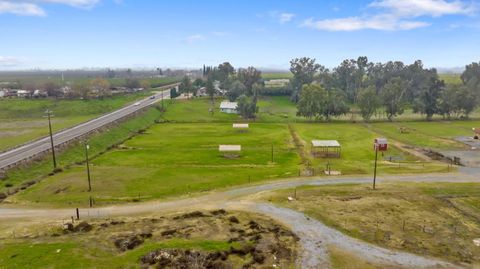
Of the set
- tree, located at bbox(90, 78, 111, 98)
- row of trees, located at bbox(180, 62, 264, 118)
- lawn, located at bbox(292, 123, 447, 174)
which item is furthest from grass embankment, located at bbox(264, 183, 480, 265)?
tree, located at bbox(90, 78, 111, 98)

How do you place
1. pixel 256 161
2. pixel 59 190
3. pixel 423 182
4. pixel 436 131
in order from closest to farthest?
1. pixel 59 190
2. pixel 423 182
3. pixel 256 161
4. pixel 436 131

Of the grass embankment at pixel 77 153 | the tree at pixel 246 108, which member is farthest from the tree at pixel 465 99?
the grass embankment at pixel 77 153

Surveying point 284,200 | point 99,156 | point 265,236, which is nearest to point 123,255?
point 265,236

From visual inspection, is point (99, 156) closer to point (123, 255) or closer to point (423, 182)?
point (123, 255)

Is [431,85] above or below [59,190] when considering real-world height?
above

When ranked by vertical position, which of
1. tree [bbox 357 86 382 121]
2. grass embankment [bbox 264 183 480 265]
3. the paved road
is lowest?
grass embankment [bbox 264 183 480 265]

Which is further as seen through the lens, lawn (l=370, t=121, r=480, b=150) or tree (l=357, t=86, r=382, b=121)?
tree (l=357, t=86, r=382, b=121)

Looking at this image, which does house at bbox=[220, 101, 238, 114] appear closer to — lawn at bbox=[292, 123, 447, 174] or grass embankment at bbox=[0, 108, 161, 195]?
grass embankment at bbox=[0, 108, 161, 195]
